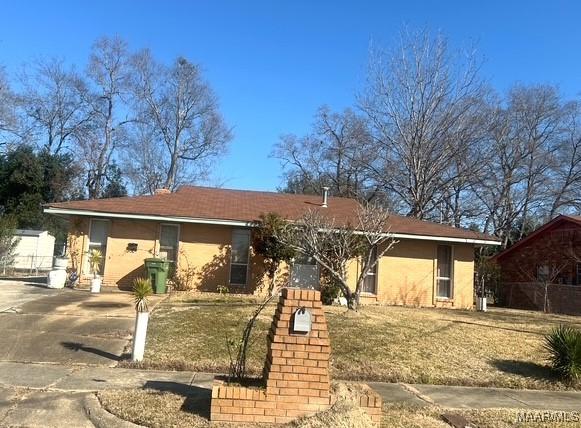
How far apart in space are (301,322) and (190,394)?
1901 millimetres

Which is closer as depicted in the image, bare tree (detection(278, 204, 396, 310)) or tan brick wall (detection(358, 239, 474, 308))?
bare tree (detection(278, 204, 396, 310))

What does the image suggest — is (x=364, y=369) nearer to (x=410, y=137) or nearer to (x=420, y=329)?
(x=420, y=329)

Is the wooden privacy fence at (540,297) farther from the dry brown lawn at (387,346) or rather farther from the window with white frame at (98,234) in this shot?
the window with white frame at (98,234)

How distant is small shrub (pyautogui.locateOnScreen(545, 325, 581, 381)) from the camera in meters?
9.41

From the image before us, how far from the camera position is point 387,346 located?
10.5 m

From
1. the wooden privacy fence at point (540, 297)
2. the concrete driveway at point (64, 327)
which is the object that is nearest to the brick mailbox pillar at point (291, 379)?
the concrete driveway at point (64, 327)

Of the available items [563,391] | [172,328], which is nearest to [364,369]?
[563,391]

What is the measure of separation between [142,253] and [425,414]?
14125 millimetres

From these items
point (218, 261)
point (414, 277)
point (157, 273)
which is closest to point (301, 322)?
point (157, 273)

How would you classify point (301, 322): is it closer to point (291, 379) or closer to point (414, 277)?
point (291, 379)

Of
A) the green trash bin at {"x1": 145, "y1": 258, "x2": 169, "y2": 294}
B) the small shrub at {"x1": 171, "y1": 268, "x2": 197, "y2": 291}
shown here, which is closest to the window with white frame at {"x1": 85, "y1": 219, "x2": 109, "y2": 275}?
the green trash bin at {"x1": 145, "y1": 258, "x2": 169, "y2": 294}

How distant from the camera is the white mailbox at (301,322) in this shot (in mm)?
6098

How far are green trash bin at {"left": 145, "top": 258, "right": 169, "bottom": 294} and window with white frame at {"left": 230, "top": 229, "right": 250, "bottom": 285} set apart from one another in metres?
2.60

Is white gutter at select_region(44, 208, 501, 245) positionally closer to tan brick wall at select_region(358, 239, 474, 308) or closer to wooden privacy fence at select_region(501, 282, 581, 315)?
tan brick wall at select_region(358, 239, 474, 308)
